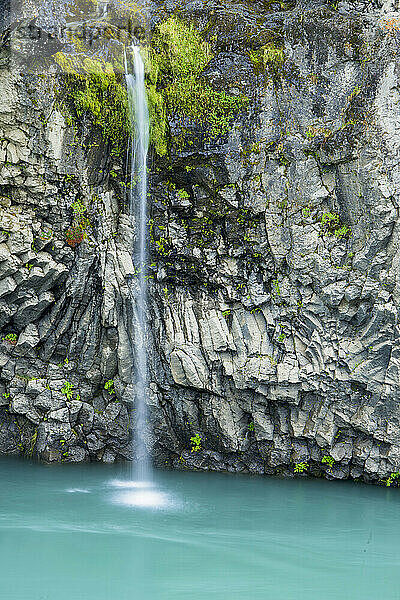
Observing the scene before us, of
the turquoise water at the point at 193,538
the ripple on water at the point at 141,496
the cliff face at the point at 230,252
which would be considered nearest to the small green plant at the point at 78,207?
the cliff face at the point at 230,252

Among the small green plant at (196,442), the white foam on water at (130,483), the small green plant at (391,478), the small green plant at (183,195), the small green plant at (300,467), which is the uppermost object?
the small green plant at (183,195)

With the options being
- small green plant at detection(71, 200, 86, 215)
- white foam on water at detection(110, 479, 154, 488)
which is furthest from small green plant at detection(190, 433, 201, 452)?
small green plant at detection(71, 200, 86, 215)

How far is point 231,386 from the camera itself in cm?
958

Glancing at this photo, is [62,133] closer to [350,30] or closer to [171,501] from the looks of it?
[350,30]

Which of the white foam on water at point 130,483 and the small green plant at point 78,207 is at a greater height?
the small green plant at point 78,207

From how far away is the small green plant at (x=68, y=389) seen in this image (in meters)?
10.1

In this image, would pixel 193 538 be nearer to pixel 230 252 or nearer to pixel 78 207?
pixel 230 252

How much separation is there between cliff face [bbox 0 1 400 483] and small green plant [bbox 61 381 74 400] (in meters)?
0.03

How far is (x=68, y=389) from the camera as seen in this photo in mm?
10109

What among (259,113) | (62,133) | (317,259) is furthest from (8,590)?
(259,113)

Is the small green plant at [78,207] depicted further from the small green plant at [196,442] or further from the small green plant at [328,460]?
the small green plant at [328,460]

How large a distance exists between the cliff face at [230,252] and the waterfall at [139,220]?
0.16m

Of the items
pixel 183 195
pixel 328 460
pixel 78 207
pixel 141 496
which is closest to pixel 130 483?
pixel 141 496

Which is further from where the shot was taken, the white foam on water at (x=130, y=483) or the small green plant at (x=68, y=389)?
the small green plant at (x=68, y=389)
